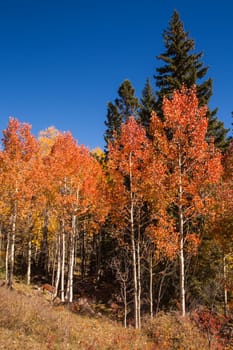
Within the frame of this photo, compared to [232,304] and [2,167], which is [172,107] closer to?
[232,304]

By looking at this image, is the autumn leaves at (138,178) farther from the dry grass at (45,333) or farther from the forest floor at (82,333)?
the dry grass at (45,333)

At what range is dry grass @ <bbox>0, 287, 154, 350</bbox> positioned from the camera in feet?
29.5

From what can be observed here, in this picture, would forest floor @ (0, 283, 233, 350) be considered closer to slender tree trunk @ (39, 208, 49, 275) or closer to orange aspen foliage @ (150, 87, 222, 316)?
orange aspen foliage @ (150, 87, 222, 316)

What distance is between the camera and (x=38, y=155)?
2075 centimetres

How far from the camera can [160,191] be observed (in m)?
14.0

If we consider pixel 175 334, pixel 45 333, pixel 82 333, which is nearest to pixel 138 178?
pixel 175 334

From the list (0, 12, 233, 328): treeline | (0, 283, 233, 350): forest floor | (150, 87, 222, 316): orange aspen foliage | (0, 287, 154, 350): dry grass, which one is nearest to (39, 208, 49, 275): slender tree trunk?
(0, 12, 233, 328): treeline

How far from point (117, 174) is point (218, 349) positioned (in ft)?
31.1

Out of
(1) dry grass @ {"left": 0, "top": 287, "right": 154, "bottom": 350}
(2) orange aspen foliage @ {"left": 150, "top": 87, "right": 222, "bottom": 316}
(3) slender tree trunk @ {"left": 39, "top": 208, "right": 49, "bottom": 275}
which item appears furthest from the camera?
(3) slender tree trunk @ {"left": 39, "top": 208, "right": 49, "bottom": 275}

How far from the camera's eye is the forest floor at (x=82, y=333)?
9.24m

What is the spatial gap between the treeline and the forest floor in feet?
3.62

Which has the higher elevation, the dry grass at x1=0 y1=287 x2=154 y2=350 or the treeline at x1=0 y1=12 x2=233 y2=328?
the treeline at x1=0 y1=12 x2=233 y2=328

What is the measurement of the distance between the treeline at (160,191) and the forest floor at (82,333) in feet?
3.62

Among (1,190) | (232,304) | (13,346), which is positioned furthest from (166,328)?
(1,190)
